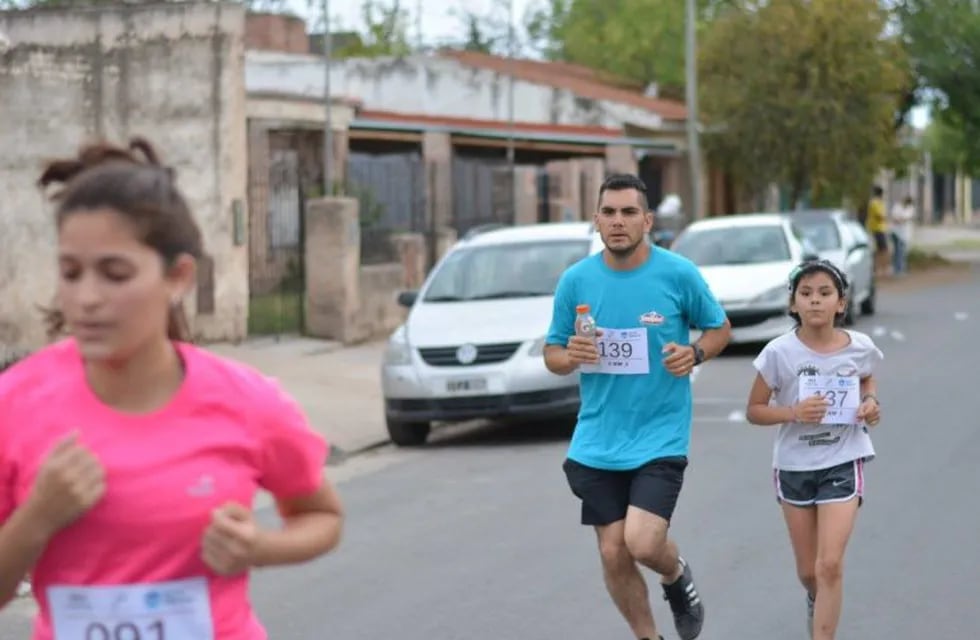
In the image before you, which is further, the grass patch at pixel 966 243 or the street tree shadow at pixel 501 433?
the grass patch at pixel 966 243

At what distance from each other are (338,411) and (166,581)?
14.4 m

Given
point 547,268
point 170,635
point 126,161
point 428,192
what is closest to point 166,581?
point 170,635

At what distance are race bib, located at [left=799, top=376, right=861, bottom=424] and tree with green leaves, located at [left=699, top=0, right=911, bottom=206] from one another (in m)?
35.5

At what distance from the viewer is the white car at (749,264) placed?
22.9 meters

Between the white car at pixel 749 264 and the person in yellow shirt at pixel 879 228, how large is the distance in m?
17.2

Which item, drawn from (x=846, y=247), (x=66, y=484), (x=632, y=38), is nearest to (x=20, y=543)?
(x=66, y=484)

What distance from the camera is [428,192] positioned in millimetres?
29250

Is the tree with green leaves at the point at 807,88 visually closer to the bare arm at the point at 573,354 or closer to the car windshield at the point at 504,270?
the car windshield at the point at 504,270

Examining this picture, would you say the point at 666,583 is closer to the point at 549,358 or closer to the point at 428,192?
the point at 549,358

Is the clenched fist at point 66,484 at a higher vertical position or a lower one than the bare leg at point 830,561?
higher

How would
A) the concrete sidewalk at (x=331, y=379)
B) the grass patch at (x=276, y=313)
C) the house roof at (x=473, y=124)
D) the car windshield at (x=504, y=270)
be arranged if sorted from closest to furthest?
1. the concrete sidewalk at (x=331, y=379)
2. the car windshield at (x=504, y=270)
3. the grass patch at (x=276, y=313)
4. the house roof at (x=473, y=124)

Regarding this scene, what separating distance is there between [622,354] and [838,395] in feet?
2.72

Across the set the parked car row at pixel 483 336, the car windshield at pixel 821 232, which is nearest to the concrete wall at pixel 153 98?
the parked car row at pixel 483 336

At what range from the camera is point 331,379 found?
2012cm
